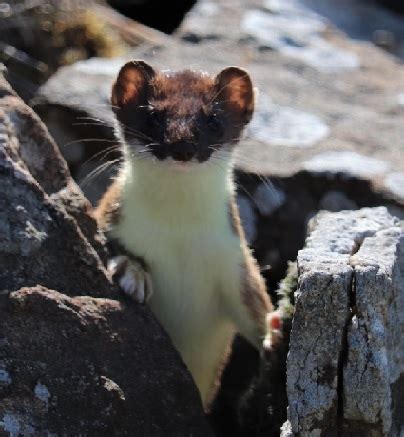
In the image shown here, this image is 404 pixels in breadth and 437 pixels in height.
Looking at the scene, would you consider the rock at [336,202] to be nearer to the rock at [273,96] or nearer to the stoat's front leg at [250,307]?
the rock at [273,96]

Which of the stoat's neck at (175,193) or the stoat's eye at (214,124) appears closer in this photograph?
the stoat's neck at (175,193)

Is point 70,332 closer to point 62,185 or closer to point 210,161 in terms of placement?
point 62,185

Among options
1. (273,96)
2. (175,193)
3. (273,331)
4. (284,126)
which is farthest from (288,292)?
(273,96)

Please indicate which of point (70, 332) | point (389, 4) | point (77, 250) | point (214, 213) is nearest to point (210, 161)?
point (214, 213)

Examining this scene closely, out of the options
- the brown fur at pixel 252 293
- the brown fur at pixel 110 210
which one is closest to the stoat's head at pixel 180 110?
the brown fur at pixel 110 210

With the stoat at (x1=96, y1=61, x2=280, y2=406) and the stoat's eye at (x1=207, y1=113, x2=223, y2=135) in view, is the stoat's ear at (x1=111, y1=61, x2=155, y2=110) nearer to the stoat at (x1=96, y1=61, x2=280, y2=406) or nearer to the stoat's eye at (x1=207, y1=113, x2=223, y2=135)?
the stoat at (x1=96, y1=61, x2=280, y2=406)

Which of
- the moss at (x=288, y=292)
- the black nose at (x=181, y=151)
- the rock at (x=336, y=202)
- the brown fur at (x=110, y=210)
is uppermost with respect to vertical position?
the black nose at (x=181, y=151)

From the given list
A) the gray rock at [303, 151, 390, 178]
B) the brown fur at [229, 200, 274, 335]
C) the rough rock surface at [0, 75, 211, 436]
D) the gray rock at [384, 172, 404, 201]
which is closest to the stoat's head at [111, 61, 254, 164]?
the brown fur at [229, 200, 274, 335]
